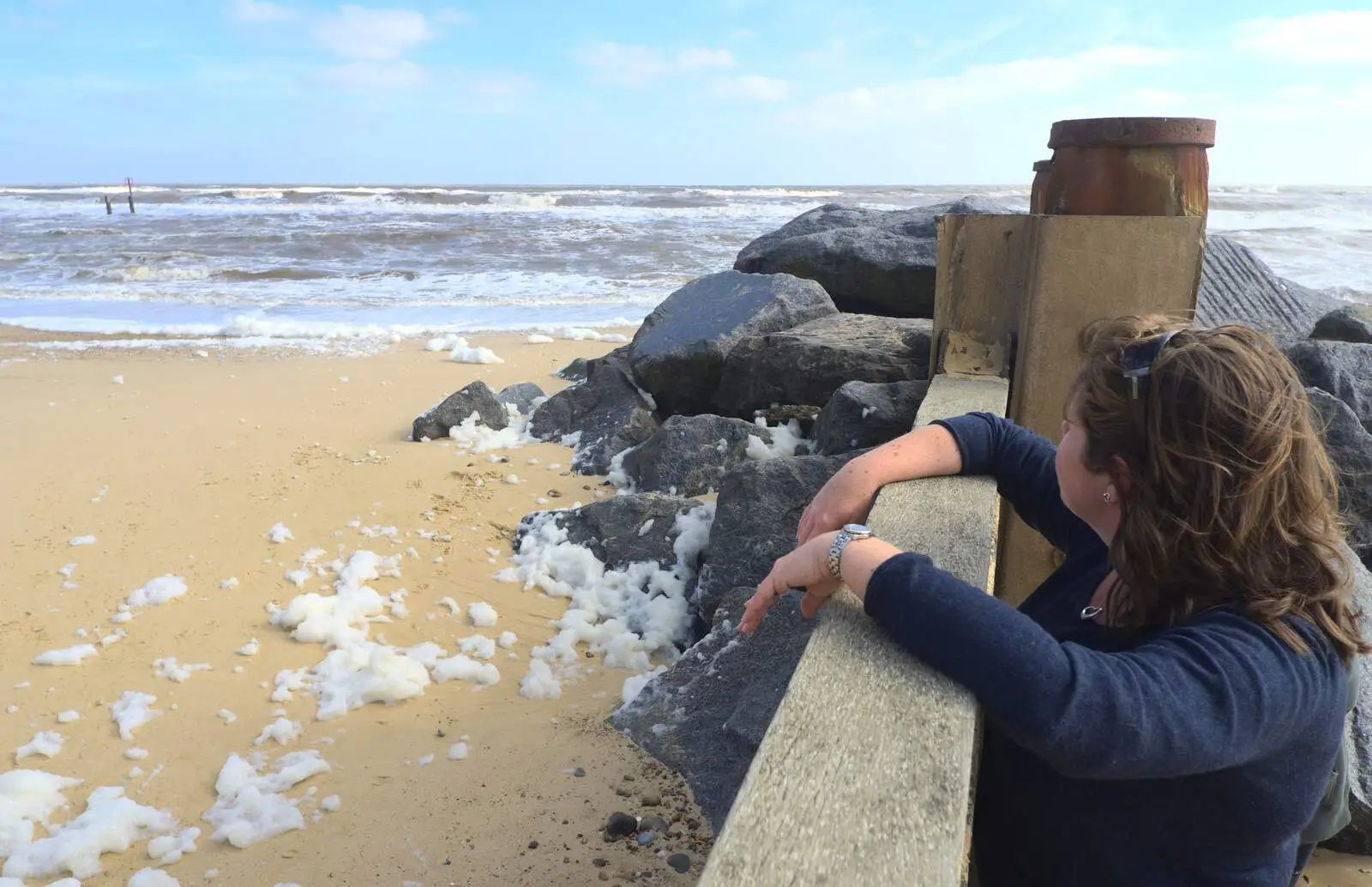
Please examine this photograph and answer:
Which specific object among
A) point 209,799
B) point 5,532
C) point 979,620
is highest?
point 979,620

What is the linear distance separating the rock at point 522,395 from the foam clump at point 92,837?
412cm

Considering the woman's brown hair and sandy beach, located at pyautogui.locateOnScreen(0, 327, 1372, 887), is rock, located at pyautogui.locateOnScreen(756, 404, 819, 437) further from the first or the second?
the woman's brown hair

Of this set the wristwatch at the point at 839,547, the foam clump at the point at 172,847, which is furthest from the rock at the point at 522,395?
the wristwatch at the point at 839,547

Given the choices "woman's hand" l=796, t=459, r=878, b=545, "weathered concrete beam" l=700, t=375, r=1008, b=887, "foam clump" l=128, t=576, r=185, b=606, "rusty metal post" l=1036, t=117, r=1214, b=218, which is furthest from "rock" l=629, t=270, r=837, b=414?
"weathered concrete beam" l=700, t=375, r=1008, b=887

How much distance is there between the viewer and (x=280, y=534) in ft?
15.0

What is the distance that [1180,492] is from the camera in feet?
4.34

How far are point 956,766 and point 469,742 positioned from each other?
87.2 inches

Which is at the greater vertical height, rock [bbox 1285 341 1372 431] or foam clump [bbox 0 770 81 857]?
rock [bbox 1285 341 1372 431]

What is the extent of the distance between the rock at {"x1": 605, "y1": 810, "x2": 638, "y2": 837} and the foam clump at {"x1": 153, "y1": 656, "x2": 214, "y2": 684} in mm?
1824

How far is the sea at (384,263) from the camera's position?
38.5ft

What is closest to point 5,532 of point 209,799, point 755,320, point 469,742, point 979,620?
point 209,799

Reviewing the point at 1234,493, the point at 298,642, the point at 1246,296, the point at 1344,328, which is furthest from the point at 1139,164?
the point at 1344,328

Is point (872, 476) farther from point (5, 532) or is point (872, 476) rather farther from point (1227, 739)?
point (5, 532)

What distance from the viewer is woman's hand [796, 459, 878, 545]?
205cm
